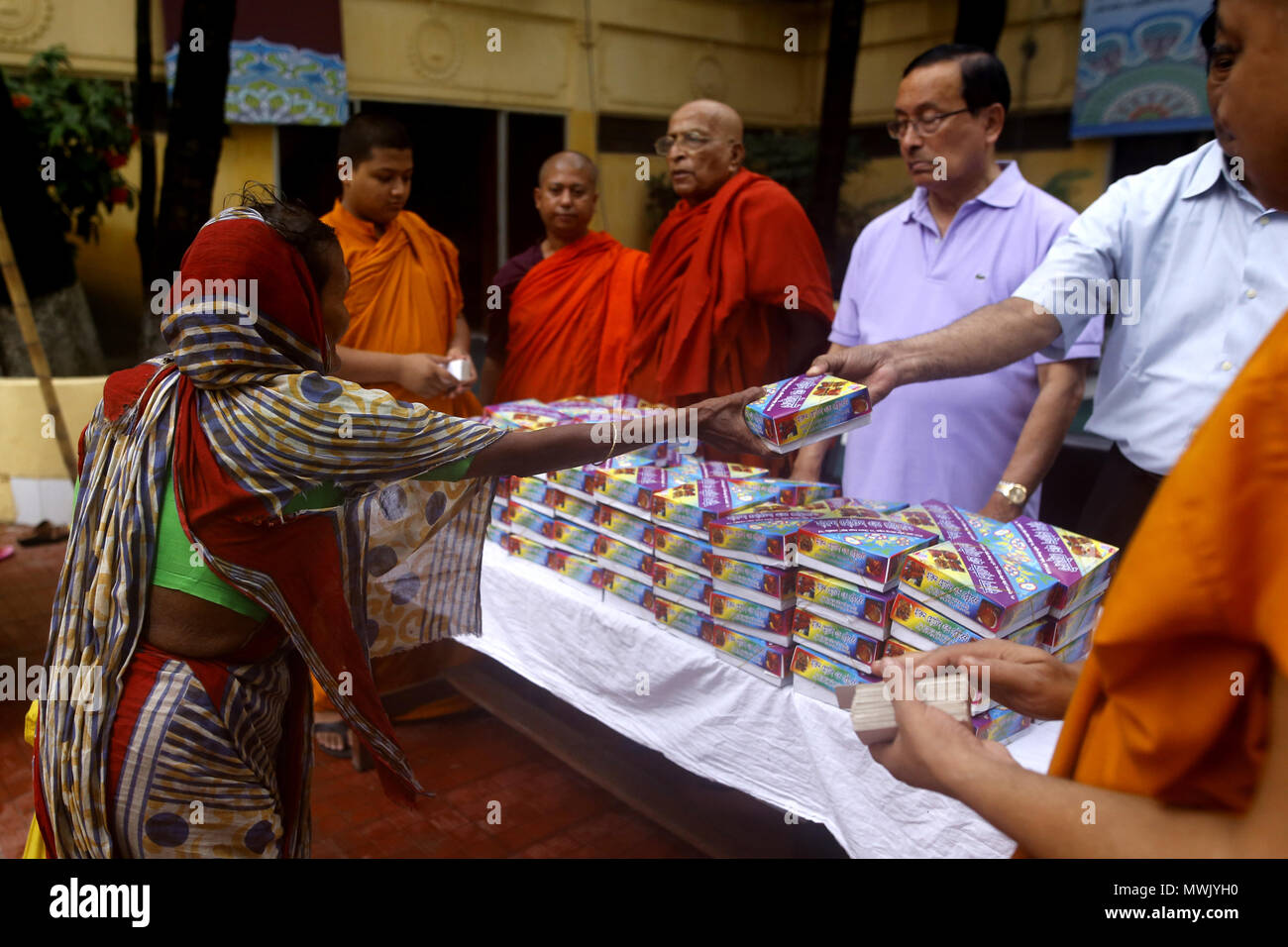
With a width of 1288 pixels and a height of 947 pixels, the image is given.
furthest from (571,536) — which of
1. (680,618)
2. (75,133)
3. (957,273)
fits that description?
(75,133)

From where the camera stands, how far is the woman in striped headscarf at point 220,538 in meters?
1.29

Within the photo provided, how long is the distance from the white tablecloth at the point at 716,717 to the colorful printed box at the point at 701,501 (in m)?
0.26

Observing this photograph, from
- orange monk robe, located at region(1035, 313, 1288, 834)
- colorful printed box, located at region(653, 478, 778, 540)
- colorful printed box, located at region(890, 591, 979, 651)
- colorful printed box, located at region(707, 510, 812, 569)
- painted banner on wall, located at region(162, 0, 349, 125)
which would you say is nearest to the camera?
orange monk robe, located at region(1035, 313, 1288, 834)

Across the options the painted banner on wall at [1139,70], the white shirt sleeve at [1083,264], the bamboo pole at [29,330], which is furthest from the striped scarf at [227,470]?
the painted banner on wall at [1139,70]

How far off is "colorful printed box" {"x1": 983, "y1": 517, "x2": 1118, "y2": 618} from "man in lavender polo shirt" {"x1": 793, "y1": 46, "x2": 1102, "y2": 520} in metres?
0.67

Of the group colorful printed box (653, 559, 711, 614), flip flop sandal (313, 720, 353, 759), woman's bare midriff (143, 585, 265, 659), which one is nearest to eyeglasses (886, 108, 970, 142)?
colorful printed box (653, 559, 711, 614)

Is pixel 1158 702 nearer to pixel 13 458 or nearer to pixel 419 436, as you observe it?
pixel 419 436

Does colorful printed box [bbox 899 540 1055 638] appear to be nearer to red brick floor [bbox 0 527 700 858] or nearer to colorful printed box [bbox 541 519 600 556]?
colorful printed box [bbox 541 519 600 556]

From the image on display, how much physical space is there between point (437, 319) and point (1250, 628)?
324cm

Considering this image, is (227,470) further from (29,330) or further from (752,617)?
(29,330)

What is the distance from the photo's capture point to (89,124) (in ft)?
19.1

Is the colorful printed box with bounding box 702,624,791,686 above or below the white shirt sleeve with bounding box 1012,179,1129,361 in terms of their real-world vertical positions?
below

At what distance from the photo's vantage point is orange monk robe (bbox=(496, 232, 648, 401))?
367cm

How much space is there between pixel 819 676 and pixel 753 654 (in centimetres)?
15
